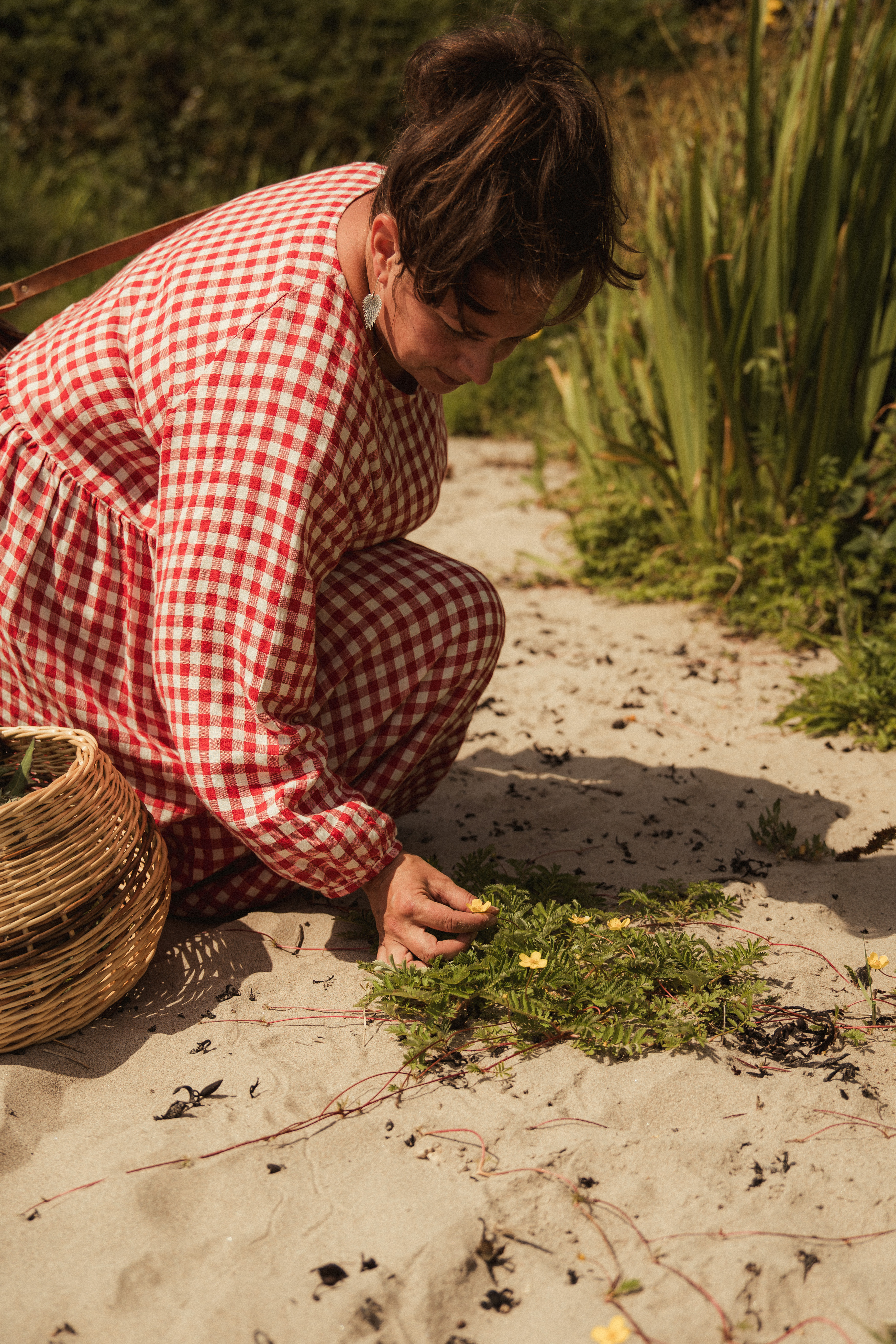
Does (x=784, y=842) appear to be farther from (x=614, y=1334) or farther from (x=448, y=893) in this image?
(x=614, y=1334)

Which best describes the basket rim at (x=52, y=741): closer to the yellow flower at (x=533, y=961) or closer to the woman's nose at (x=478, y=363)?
the yellow flower at (x=533, y=961)

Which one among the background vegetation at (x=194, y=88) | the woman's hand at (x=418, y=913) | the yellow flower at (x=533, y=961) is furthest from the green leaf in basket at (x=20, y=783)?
the background vegetation at (x=194, y=88)

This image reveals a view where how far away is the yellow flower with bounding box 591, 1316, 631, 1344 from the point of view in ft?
4.05

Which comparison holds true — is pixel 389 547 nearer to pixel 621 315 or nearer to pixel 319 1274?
pixel 319 1274

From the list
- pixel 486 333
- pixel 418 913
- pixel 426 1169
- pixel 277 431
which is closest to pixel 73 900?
pixel 418 913

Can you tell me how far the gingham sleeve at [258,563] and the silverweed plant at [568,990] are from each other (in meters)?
0.29

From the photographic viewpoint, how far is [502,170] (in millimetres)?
1513

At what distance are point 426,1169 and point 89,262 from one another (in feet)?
6.28

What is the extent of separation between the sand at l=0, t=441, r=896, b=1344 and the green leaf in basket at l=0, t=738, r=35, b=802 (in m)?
0.44

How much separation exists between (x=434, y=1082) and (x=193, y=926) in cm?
71

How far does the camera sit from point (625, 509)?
4.00 metres

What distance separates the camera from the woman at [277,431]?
1.56 m

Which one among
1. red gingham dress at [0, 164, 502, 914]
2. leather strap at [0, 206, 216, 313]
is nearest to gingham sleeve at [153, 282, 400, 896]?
red gingham dress at [0, 164, 502, 914]

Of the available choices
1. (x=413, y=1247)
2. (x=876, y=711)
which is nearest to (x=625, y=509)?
(x=876, y=711)
